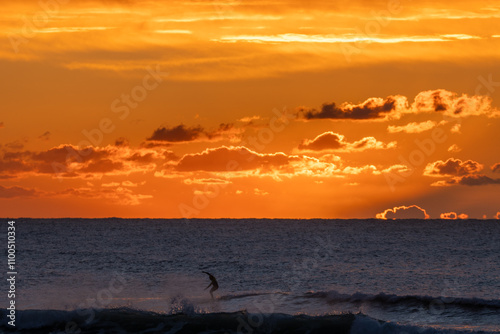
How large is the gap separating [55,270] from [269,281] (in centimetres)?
1669

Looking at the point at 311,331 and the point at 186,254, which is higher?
the point at 186,254

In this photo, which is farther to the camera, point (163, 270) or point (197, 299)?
point (163, 270)

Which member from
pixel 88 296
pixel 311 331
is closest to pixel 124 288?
pixel 88 296

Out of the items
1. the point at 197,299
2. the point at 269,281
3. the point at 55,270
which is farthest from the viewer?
the point at 55,270

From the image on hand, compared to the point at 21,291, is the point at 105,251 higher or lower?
higher

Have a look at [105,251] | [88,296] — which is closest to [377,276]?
[88,296]

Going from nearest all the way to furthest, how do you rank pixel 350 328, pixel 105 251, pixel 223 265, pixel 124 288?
pixel 350 328 < pixel 124 288 < pixel 223 265 < pixel 105 251

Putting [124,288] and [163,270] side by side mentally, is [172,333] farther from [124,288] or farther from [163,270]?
[163,270]

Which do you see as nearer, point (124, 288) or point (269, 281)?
point (124, 288)

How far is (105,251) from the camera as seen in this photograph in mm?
75188

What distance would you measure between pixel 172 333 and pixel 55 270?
2566 centimetres

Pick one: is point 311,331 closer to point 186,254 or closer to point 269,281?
point 269,281

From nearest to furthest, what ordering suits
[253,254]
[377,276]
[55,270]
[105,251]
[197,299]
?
[197,299] → [377,276] → [55,270] → [253,254] → [105,251]

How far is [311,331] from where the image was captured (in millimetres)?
26953
